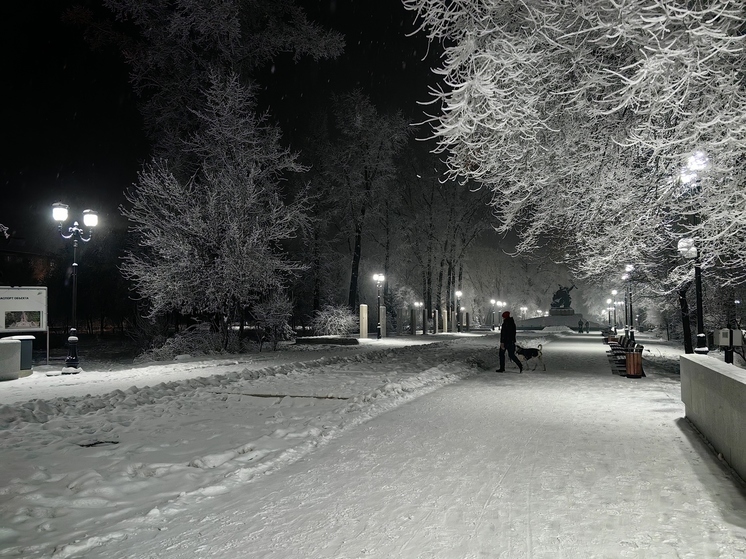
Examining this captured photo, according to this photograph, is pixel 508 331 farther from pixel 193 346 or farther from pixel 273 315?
pixel 193 346

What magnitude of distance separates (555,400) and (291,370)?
277 inches

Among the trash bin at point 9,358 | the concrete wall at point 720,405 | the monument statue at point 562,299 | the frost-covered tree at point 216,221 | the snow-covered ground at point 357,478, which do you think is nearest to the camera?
the snow-covered ground at point 357,478

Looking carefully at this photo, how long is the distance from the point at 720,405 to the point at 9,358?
51.3 feet

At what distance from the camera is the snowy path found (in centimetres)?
396

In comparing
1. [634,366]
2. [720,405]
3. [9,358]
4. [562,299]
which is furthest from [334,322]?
[562,299]

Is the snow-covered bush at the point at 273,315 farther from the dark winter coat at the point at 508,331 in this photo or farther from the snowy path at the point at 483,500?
the snowy path at the point at 483,500

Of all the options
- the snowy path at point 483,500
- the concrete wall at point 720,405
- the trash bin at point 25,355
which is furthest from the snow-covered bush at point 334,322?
the concrete wall at point 720,405

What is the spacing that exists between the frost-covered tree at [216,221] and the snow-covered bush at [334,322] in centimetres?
812

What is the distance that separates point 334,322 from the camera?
3297 cm

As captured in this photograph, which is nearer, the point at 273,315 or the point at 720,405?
the point at 720,405

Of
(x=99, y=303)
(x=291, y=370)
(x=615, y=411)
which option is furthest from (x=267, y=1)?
(x=99, y=303)

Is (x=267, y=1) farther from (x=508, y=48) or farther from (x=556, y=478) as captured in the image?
(x=556, y=478)

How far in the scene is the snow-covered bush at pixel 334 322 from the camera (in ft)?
108

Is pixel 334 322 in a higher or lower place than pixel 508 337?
higher
